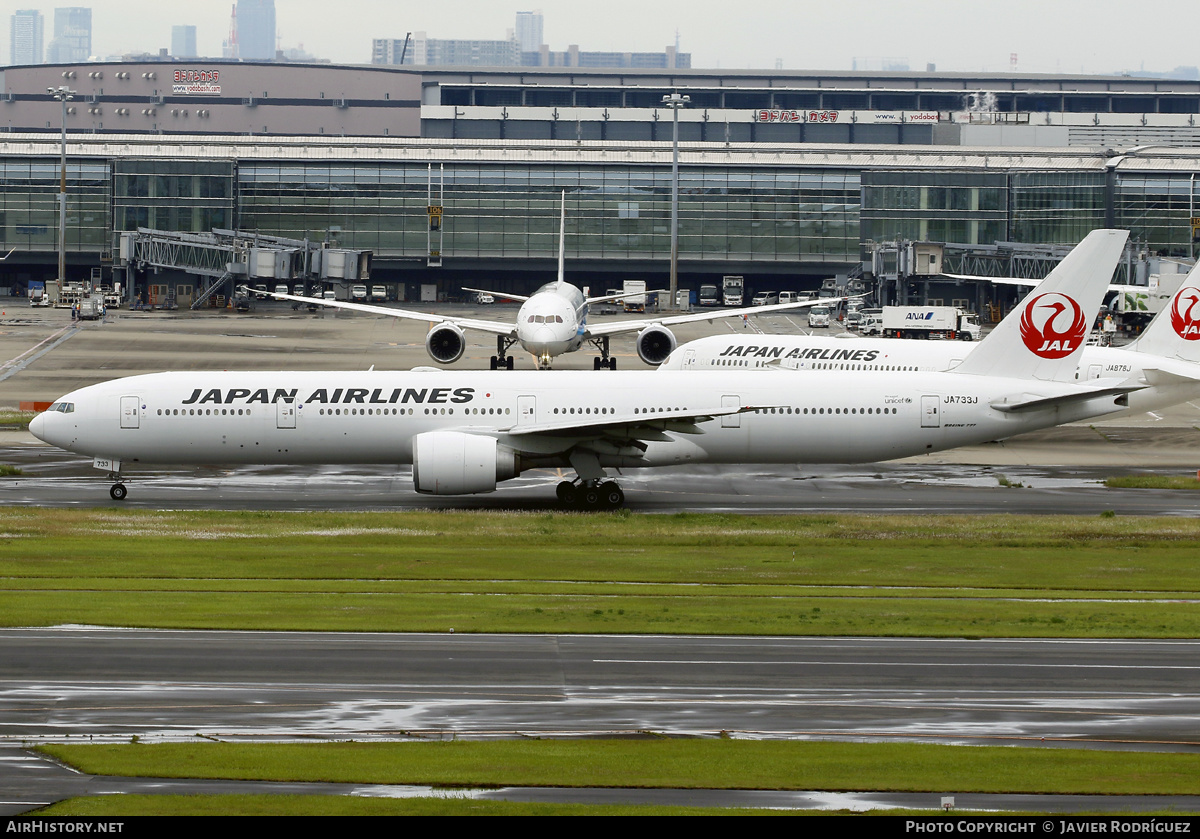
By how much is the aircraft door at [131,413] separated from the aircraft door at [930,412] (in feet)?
80.1

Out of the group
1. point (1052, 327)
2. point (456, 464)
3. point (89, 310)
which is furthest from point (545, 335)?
point (89, 310)

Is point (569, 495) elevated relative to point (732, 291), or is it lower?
lower

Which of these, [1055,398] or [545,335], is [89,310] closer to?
[545,335]

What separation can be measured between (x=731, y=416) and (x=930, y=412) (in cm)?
628

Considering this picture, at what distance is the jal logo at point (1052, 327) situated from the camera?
46906 mm

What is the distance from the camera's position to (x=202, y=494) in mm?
48125

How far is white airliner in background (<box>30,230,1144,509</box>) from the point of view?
4541 cm

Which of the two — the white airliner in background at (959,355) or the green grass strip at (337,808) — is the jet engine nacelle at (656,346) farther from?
the green grass strip at (337,808)

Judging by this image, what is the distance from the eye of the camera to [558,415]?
45.6m

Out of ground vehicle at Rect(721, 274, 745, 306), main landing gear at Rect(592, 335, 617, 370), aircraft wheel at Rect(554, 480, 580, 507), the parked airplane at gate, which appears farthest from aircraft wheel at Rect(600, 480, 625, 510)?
ground vehicle at Rect(721, 274, 745, 306)

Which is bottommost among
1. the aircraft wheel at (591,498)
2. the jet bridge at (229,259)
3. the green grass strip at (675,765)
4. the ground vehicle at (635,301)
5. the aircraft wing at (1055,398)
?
the green grass strip at (675,765)

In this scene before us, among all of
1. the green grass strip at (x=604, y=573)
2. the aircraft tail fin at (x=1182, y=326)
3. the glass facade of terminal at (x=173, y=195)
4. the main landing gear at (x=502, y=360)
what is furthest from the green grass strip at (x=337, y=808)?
the glass facade of terminal at (x=173, y=195)

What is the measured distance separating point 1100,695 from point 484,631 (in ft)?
36.6

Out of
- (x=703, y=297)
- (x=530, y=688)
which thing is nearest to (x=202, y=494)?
(x=530, y=688)
